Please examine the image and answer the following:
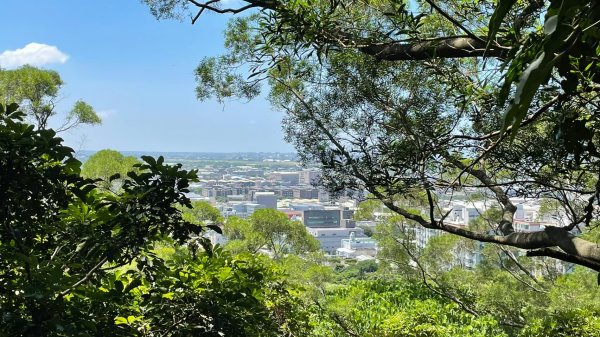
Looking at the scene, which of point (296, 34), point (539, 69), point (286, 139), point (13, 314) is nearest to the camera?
point (539, 69)

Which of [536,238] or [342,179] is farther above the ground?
[342,179]

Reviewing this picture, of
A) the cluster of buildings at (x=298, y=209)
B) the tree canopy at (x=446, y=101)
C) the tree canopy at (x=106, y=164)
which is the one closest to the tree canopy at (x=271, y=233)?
the cluster of buildings at (x=298, y=209)

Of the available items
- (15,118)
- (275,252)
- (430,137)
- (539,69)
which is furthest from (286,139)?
(275,252)

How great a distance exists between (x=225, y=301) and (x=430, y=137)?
3.47 ft

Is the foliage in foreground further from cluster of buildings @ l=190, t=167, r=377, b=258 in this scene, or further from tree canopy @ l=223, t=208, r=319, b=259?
cluster of buildings @ l=190, t=167, r=377, b=258

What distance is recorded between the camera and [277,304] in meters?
2.88

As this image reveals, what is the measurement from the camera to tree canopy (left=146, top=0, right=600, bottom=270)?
684mm

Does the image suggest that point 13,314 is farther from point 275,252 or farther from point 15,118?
point 275,252

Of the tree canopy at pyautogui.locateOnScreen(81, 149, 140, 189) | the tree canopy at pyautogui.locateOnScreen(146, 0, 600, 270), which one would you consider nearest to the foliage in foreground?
the tree canopy at pyautogui.locateOnScreen(146, 0, 600, 270)

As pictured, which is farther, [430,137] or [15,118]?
[430,137]

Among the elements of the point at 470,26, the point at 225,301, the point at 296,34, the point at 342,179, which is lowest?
the point at 225,301

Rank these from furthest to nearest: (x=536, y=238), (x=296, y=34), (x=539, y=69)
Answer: (x=536, y=238), (x=296, y=34), (x=539, y=69)

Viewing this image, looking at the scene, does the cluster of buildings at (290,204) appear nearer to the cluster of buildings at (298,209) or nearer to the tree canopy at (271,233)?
the cluster of buildings at (298,209)

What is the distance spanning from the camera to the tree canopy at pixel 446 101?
68 cm
